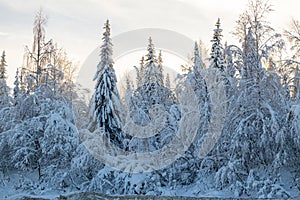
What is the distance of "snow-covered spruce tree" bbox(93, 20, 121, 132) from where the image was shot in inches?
865

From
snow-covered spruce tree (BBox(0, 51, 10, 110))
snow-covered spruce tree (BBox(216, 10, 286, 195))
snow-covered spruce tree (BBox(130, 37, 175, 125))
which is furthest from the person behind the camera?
snow-covered spruce tree (BBox(0, 51, 10, 110))

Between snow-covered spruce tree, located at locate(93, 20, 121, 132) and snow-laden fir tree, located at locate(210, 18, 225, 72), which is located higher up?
snow-laden fir tree, located at locate(210, 18, 225, 72)

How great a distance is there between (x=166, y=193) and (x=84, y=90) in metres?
12.2

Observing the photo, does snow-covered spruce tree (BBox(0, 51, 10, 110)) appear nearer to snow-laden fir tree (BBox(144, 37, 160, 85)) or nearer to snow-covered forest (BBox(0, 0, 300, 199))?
snow-covered forest (BBox(0, 0, 300, 199))

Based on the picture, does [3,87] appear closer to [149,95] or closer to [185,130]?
[149,95]

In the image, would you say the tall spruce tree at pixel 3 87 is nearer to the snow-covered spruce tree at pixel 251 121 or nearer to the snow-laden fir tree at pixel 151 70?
the snow-laden fir tree at pixel 151 70

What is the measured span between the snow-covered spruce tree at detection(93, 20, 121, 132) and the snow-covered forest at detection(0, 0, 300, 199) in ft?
0.22

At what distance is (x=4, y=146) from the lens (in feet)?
70.5

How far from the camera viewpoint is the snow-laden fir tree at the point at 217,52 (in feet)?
70.1

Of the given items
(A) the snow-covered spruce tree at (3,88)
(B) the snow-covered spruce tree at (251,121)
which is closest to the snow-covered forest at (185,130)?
(B) the snow-covered spruce tree at (251,121)

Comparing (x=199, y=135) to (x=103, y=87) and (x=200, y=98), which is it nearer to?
(x=200, y=98)

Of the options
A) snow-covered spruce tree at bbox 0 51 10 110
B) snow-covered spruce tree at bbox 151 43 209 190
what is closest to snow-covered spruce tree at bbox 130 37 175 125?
snow-covered spruce tree at bbox 151 43 209 190

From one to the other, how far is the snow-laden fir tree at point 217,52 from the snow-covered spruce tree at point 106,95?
22.1 ft

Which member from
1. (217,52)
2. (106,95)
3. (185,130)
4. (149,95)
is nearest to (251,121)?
(185,130)
